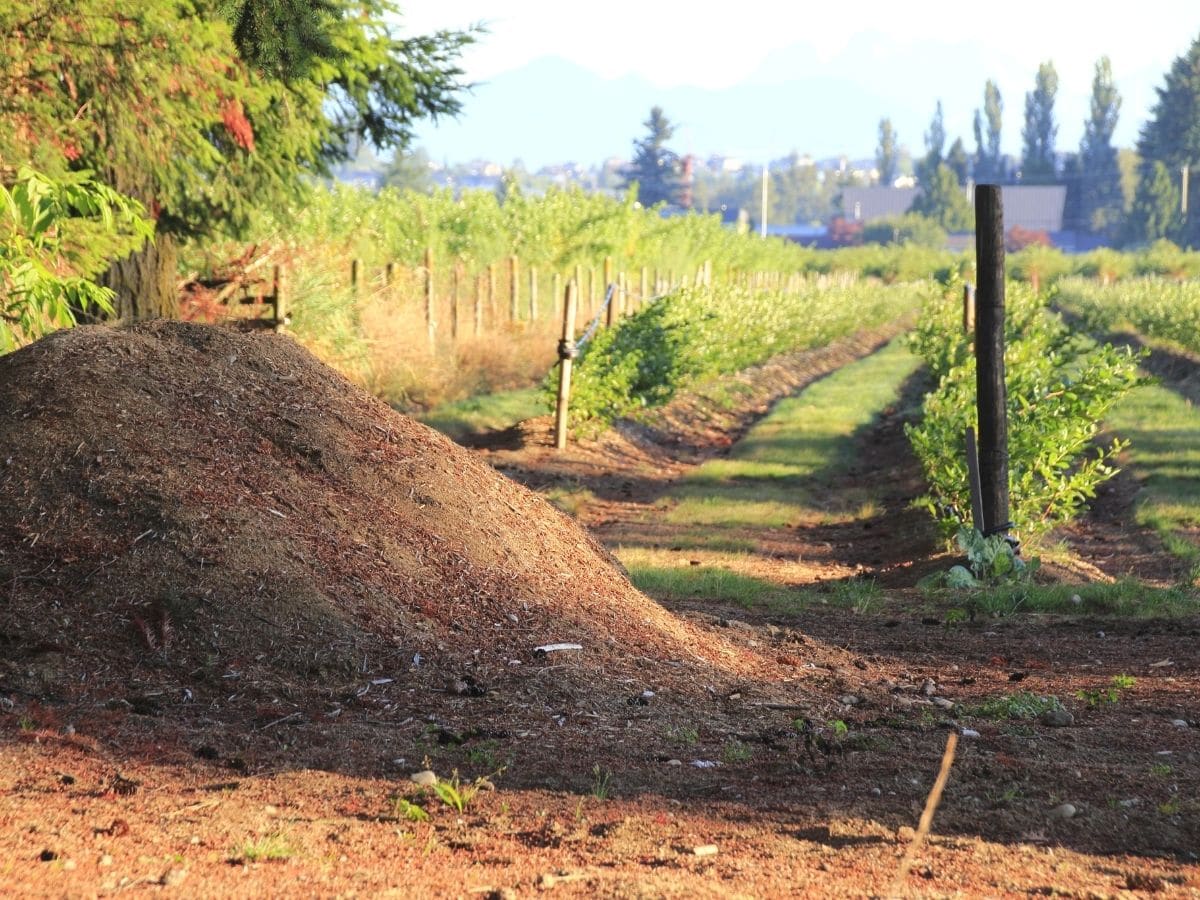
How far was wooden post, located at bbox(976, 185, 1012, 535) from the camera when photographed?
9.66 metres

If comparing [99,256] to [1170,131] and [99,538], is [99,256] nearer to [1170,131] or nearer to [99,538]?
[99,538]

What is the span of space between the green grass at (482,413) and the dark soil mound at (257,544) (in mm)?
9756

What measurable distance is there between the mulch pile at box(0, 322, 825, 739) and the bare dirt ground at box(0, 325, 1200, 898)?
16 millimetres

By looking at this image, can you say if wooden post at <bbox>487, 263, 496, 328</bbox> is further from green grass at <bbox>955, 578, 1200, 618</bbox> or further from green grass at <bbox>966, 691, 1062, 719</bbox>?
green grass at <bbox>966, 691, 1062, 719</bbox>

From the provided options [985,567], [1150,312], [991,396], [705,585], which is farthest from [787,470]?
[1150,312]

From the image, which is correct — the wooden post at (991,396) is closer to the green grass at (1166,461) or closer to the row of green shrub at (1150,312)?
the green grass at (1166,461)

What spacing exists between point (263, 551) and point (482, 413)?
13096 mm

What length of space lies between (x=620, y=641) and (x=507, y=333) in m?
19.3

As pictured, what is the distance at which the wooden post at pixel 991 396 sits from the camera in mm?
9664

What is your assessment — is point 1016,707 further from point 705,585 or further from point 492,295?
point 492,295

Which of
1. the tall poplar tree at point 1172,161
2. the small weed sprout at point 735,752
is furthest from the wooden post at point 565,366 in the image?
the tall poplar tree at point 1172,161

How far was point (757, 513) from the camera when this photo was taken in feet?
43.7

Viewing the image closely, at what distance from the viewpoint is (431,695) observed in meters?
5.51

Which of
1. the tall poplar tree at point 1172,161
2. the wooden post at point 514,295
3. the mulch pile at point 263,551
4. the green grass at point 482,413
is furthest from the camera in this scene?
the tall poplar tree at point 1172,161
